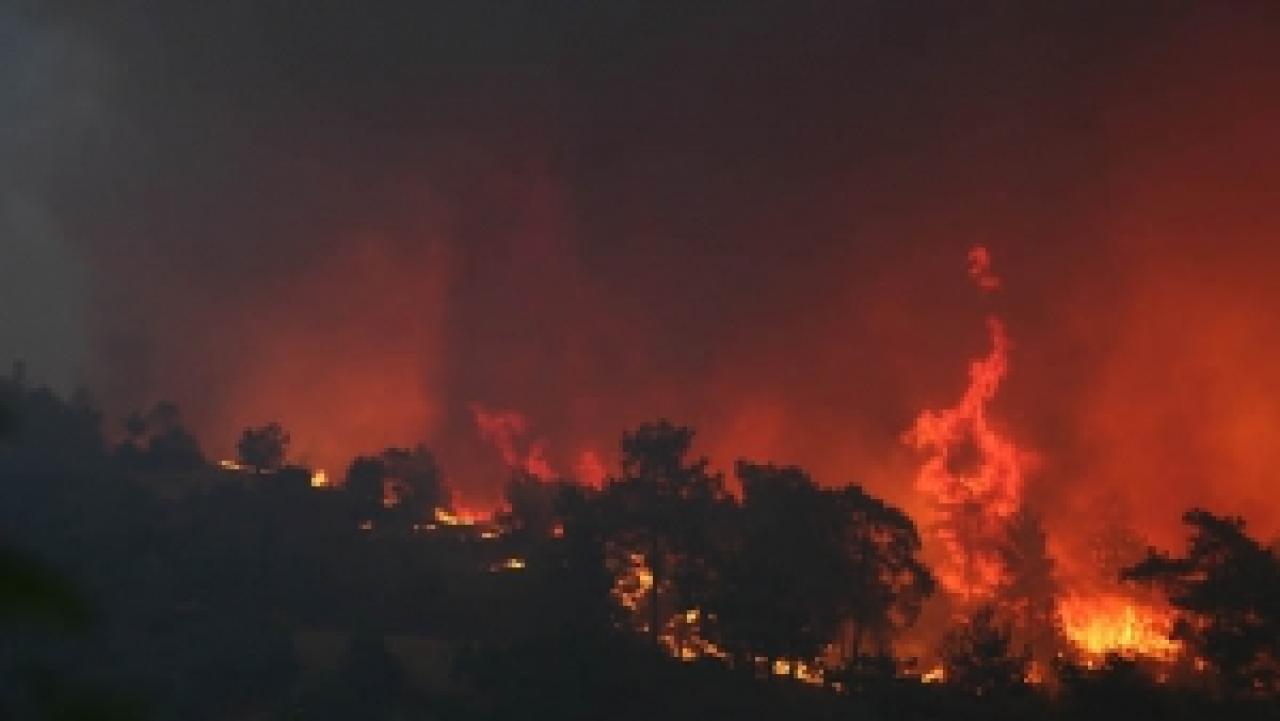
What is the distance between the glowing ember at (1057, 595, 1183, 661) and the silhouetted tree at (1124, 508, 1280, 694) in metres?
31.3

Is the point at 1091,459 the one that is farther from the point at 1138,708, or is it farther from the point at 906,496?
the point at 1138,708

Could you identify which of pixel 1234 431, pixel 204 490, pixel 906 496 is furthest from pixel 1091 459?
pixel 204 490

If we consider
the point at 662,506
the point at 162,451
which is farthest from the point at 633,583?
the point at 162,451

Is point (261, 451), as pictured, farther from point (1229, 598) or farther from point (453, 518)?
point (1229, 598)

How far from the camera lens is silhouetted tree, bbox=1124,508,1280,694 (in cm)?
3922

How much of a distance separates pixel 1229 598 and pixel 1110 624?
45227mm

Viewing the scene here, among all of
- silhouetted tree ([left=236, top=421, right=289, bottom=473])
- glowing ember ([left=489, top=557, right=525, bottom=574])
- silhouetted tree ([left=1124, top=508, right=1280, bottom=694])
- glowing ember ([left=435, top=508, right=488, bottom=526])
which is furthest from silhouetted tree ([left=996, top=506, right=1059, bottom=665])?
silhouetted tree ([left=236, top=421, right=289, bottom=473])

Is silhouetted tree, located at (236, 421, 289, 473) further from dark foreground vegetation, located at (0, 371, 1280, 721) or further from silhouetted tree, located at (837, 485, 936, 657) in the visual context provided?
silhouetted tree, located at (837, 485, 936, 657)

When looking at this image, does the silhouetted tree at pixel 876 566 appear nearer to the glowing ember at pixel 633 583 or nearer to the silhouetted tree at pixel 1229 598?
the glowing ember at pixel 633 583

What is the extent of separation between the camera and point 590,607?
61.4 meters

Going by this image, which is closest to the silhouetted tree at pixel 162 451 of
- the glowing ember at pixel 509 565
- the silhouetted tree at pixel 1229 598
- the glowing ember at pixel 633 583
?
the glowing ember at pixel 509 565

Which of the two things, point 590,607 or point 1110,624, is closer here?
point 590,607

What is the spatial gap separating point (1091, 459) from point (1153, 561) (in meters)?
116

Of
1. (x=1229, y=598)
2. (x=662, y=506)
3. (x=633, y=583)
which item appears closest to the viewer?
(x=1229, y=598)
